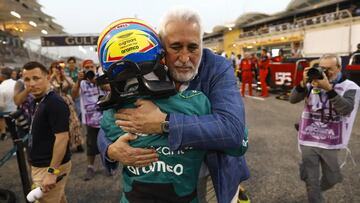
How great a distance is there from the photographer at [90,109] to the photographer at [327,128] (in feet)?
10.2

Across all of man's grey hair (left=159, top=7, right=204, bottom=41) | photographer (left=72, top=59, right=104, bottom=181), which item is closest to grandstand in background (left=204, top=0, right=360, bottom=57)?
photographer (left=72, top=59, right=104, bottom=181)

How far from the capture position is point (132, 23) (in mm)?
1071

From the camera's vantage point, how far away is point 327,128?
9.45 feet

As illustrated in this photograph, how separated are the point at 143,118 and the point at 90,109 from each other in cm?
366

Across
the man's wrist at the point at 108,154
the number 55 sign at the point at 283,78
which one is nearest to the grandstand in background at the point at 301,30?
the number 55 sign at the point at 283,78

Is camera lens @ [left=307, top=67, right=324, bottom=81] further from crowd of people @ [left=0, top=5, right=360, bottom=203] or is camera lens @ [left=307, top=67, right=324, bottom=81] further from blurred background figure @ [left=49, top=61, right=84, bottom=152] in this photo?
blurred background figure @ [left=49, top=61, right=84, bottom=152]

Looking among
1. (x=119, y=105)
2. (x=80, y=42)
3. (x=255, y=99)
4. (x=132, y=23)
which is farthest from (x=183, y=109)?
(x=80, y=42)

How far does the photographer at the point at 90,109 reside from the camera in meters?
4.30

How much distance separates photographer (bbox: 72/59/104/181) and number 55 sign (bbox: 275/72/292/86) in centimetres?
884

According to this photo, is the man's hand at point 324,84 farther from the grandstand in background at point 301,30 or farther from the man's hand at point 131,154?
the grandstand in background at point 301,30

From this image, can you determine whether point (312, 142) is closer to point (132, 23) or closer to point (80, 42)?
point (132, 23)

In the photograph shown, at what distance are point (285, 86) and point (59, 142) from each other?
A: 10523 millimetres

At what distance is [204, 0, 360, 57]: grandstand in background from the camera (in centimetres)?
1944

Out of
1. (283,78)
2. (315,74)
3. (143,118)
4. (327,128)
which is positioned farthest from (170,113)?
(283,78)
